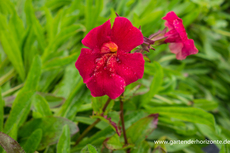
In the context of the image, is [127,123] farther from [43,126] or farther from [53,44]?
[53,44]

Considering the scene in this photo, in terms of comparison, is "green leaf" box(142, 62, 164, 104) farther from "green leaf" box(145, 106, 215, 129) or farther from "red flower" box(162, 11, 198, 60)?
"red flower" box(162, 11, 198, 60)

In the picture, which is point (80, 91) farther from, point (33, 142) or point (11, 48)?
point (11, 48)

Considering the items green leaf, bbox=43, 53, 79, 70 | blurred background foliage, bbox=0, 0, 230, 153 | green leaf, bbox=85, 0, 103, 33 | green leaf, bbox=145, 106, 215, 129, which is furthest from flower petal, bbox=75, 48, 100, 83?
green leaf, bbox=85, 0, 103, 33

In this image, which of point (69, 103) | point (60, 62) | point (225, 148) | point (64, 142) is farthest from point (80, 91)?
point (225, 148)

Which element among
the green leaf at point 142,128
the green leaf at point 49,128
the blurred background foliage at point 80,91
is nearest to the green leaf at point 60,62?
the blurred background foliage at point 80,91

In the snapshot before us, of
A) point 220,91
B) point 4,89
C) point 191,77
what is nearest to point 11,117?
point 4,89

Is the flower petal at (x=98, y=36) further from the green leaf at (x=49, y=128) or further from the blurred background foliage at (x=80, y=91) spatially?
the green leaf at (x=49, y=128)
